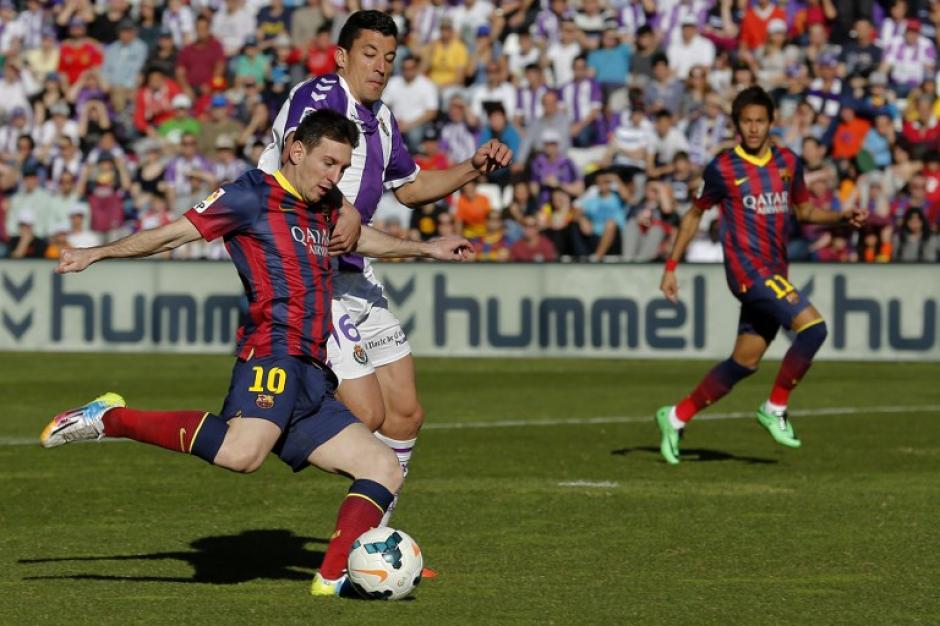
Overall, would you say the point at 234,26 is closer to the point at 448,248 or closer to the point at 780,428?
the point at 780,428

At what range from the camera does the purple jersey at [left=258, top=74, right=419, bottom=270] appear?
8.23m

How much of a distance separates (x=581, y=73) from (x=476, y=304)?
15.7 feet

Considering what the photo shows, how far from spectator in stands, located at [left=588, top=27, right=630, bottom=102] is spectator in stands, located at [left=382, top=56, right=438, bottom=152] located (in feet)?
7.68

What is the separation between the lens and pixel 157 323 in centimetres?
2336

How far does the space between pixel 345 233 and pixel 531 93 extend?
18803 mm

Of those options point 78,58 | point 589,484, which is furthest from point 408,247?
point 78,58

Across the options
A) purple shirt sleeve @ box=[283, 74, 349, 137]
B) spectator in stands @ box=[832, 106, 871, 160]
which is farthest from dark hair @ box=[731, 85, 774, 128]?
spectator in stands @ box=[832, 106, 871, 160]

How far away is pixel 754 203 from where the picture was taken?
12797mm

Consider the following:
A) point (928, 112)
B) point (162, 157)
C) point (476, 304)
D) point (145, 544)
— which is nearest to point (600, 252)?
point (476, 304)

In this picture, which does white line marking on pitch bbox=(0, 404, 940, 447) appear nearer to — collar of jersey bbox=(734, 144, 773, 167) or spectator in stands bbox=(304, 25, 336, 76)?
collar of jersey bbox=(734, 144, 773, 167)

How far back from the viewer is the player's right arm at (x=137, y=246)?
6945 millimetres

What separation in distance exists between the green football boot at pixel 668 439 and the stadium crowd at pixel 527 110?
10.0 meters

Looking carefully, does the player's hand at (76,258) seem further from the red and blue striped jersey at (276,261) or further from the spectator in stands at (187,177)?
the spectator in stands at (187,177)

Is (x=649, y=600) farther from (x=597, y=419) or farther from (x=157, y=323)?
(x=157, y=323)
